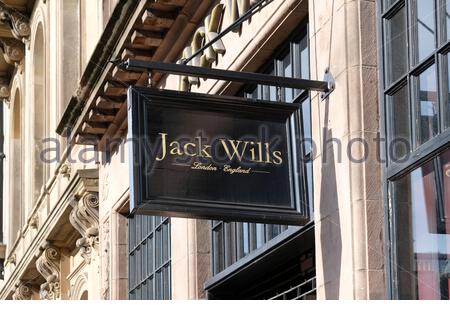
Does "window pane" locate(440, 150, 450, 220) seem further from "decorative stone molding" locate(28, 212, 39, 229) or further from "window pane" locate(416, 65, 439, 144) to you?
"decorative stone molding" locate(28, 212, 39, 229)

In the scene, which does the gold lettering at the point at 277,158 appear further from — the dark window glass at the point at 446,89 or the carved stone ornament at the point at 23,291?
the carved stone ornament at the point at 23,291

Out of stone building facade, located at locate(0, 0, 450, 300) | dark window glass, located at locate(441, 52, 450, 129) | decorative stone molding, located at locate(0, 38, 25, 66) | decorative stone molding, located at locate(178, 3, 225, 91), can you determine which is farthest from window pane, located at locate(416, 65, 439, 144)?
decorative stone molding, located at locate(0, 38, 25, 66)

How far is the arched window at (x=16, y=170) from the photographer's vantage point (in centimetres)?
3706

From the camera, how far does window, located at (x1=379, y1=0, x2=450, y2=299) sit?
11.8 m

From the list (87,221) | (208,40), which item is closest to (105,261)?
(87,221)

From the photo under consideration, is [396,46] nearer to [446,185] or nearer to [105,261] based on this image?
[446,185]

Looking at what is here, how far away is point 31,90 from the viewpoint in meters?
33.7

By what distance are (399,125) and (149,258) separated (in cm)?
899

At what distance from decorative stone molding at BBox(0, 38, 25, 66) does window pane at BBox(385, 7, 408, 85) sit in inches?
956
